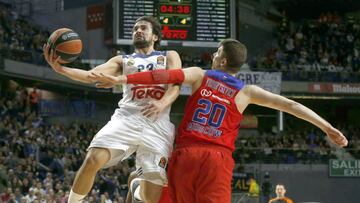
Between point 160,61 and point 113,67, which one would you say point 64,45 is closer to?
point 113,67

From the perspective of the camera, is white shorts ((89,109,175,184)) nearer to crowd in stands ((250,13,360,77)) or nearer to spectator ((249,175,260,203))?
spectator ((249,175,260,203))

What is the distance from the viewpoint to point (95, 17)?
1150 inches

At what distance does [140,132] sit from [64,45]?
3.67 ft

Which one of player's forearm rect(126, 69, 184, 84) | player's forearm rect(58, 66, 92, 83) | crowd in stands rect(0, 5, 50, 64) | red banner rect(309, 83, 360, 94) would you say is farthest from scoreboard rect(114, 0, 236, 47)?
player's forearm rect(126, 69, 184, 84)

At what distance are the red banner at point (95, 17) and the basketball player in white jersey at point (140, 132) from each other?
73.2 feet

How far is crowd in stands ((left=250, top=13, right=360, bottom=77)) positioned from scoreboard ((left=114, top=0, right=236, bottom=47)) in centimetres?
818

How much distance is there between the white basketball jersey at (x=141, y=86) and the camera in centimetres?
641

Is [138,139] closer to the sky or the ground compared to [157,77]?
closer to the ground

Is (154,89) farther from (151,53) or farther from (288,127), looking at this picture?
(288,127)

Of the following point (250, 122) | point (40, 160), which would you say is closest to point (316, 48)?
point (250, 122)

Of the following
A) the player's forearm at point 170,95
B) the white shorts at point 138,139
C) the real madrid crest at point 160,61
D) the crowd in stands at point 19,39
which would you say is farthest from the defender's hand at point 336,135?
the crowd in stands at point 19,39

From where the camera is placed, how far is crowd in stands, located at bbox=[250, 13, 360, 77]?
92.1 feet

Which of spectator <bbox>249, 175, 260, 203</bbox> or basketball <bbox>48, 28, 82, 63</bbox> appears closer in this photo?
basketball <bbox>48, 28, 82, 63</bbox>

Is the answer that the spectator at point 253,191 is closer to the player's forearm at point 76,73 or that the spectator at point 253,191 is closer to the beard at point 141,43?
the beard at point 141,43
